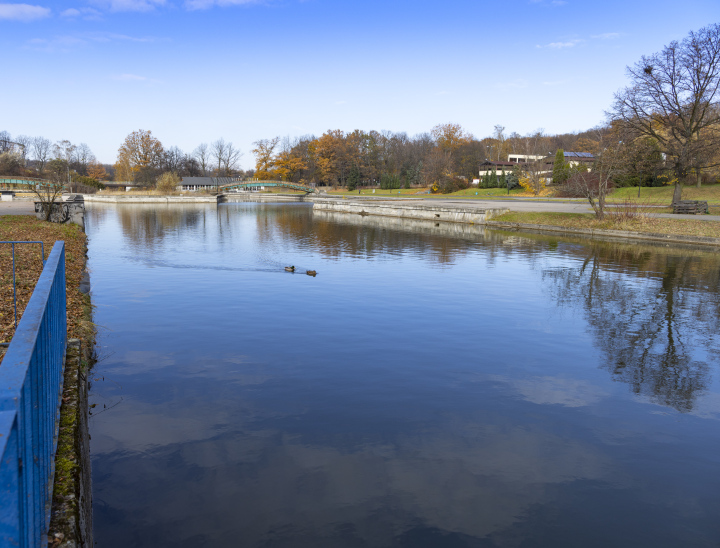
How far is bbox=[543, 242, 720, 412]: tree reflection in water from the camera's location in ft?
30.0

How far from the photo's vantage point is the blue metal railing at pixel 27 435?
6.48ft

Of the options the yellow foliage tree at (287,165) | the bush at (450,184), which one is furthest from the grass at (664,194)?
the yellow foliage tree at (287,165)

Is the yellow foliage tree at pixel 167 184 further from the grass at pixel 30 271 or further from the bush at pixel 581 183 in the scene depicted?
the grass at pixel 30 271

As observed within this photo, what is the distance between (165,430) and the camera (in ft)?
22.2

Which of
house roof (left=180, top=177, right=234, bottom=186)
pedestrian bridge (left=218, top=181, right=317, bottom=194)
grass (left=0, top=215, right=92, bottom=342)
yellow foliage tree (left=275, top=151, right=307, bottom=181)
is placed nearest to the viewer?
grass (left=0, top=215, right=92, bottom=342)

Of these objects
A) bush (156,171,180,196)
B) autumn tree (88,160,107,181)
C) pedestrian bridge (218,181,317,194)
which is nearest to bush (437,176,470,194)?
pedestrian bridge (218,181,317,194)

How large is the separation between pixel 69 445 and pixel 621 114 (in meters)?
47.1

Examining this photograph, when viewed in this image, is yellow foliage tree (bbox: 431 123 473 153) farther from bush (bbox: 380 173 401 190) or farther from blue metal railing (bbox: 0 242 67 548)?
blue metal railing (bbox: 0 242 67 548)

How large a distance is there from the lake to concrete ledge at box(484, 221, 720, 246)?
15.7 metres

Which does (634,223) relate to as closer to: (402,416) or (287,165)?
(402,416)

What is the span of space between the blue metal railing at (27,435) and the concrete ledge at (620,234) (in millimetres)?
33185

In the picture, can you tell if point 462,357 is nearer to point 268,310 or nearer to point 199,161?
point 268,310

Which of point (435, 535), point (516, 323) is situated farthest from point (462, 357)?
point (435, 535)

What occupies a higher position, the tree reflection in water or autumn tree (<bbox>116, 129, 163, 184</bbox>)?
autumn tree (<bbox>116, 129, 163, 184</bbox>)
